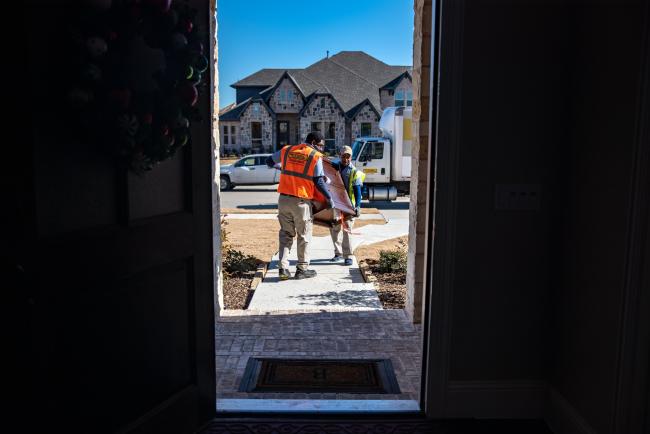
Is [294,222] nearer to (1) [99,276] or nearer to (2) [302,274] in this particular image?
(2) [302,274]

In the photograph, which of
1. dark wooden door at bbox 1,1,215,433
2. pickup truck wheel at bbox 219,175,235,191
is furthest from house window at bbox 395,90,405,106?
dark wooden door at bbox 1,1,215,433

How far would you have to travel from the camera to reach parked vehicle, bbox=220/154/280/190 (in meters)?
21.2

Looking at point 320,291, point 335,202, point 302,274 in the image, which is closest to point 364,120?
point 335,202

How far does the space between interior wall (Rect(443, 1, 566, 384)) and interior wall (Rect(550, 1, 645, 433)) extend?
11 centimetres

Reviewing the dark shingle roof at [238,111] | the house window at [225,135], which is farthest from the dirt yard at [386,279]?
the house window at [225,135]

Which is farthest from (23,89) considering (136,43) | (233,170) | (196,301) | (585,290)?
(233,170)

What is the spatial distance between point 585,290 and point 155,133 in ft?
8.15

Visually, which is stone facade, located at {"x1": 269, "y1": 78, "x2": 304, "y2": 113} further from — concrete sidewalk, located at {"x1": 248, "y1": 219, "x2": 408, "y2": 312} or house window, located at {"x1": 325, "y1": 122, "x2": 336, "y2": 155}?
concrete sidewalk, located at {"x1": 248, "y1": 219, "x2": 408, "y2": 312}

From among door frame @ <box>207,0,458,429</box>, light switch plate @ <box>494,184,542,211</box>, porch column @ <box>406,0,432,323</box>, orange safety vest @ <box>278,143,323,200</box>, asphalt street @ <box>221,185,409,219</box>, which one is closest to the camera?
door frame @ <box>207,0,458,429</box>

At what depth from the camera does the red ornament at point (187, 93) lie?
2.52m

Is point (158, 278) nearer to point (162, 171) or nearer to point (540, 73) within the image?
point (162, 171)

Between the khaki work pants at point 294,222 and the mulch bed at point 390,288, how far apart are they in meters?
1.10

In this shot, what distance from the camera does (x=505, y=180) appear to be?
3.32 metres

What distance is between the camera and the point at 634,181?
8.31 ft
